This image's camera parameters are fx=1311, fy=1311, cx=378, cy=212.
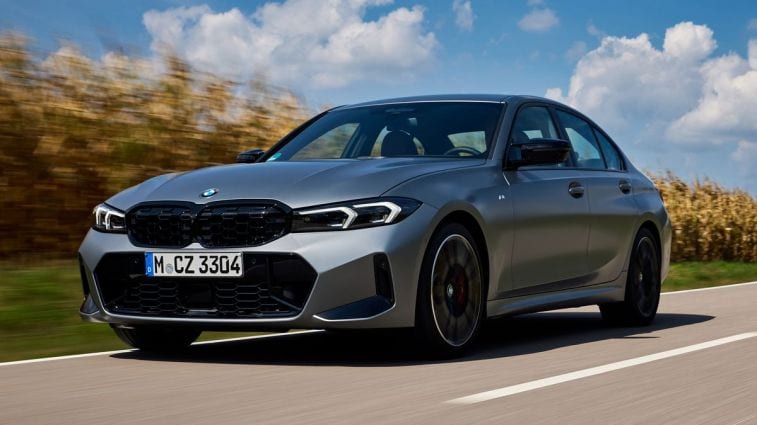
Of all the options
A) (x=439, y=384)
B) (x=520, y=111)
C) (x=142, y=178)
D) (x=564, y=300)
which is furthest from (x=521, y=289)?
(x=142, y=178)

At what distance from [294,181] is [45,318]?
284 centimetres

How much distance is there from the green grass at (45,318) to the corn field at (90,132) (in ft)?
2.27

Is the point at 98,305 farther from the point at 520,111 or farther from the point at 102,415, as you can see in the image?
the point at 520,111

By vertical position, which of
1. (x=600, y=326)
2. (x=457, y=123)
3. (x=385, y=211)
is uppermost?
(x=457, y=123)

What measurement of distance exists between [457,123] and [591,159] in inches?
67.6

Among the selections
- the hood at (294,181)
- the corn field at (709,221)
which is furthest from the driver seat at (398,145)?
the corn field at (709,221)

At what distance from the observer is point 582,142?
962 cm

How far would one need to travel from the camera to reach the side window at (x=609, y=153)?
9.99 metres

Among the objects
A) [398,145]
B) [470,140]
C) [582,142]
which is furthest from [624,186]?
[398,145]

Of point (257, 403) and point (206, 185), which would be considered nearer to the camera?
point (257, 403)

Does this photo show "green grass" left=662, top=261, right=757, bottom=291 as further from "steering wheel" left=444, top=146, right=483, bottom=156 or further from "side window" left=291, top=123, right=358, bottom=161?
"steering wheel" left=444, top=146, right=483, bottom=156

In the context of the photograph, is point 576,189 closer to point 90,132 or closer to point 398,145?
point 398,145

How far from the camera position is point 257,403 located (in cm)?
560

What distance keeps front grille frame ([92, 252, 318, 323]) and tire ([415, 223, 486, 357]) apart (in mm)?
691
